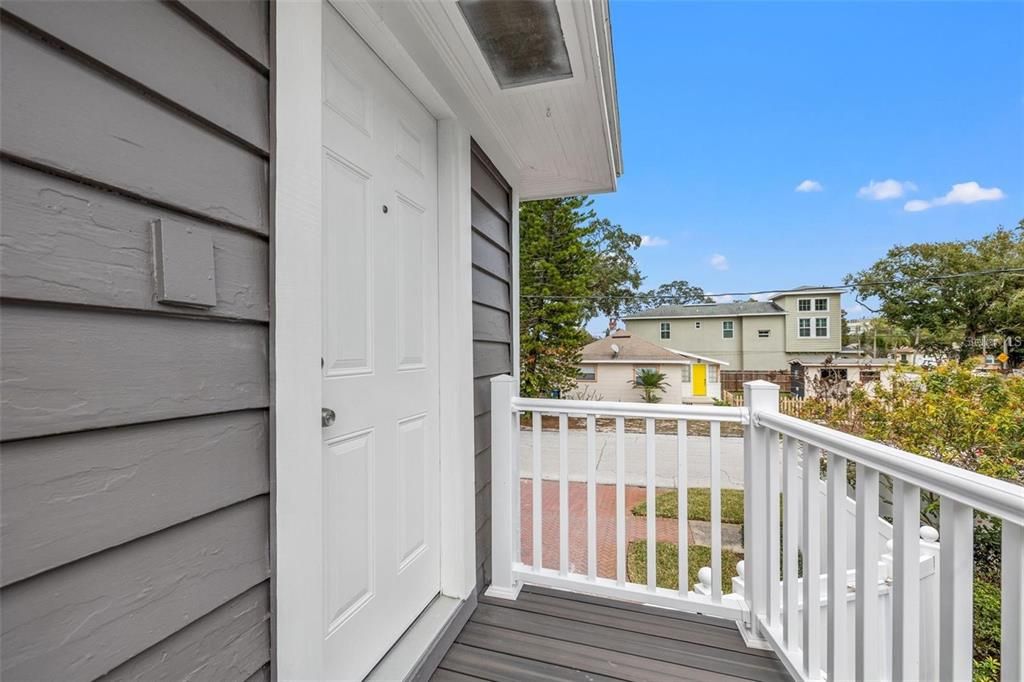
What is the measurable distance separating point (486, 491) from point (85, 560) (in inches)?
62.1

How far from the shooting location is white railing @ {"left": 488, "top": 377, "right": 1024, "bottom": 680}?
779mm

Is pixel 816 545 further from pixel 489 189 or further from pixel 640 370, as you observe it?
pixel 640 370

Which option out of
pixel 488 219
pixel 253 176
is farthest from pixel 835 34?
pixel 253 176

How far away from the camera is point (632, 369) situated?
15.1 metres

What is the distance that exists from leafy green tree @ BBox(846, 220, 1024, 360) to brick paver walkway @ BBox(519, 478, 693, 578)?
15.6 meters

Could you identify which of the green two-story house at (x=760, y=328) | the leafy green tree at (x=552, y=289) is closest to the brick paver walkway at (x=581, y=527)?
the leafy green tree at (x=552, y=289)

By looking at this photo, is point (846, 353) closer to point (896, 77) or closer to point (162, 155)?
point (896, 77)

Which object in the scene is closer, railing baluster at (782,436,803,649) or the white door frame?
the white door frame

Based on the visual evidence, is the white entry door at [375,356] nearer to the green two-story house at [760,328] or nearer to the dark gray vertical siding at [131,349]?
the dark gray vertical siding at [131,349]

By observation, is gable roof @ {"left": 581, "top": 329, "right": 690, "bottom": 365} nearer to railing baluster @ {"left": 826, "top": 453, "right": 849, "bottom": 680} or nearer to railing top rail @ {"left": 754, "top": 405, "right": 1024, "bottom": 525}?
railing baluster @ {"left": 826, "top": 453, "right": 849, "bottom": 680}

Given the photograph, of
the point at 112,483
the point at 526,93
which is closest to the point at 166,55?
the point at 112,483

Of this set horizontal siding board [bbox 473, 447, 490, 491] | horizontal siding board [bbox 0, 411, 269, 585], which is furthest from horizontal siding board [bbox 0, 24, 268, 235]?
horizontal siding board [bbox 473, 447, 490, 491]

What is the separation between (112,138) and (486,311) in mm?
1600

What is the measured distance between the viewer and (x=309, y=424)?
97cm
